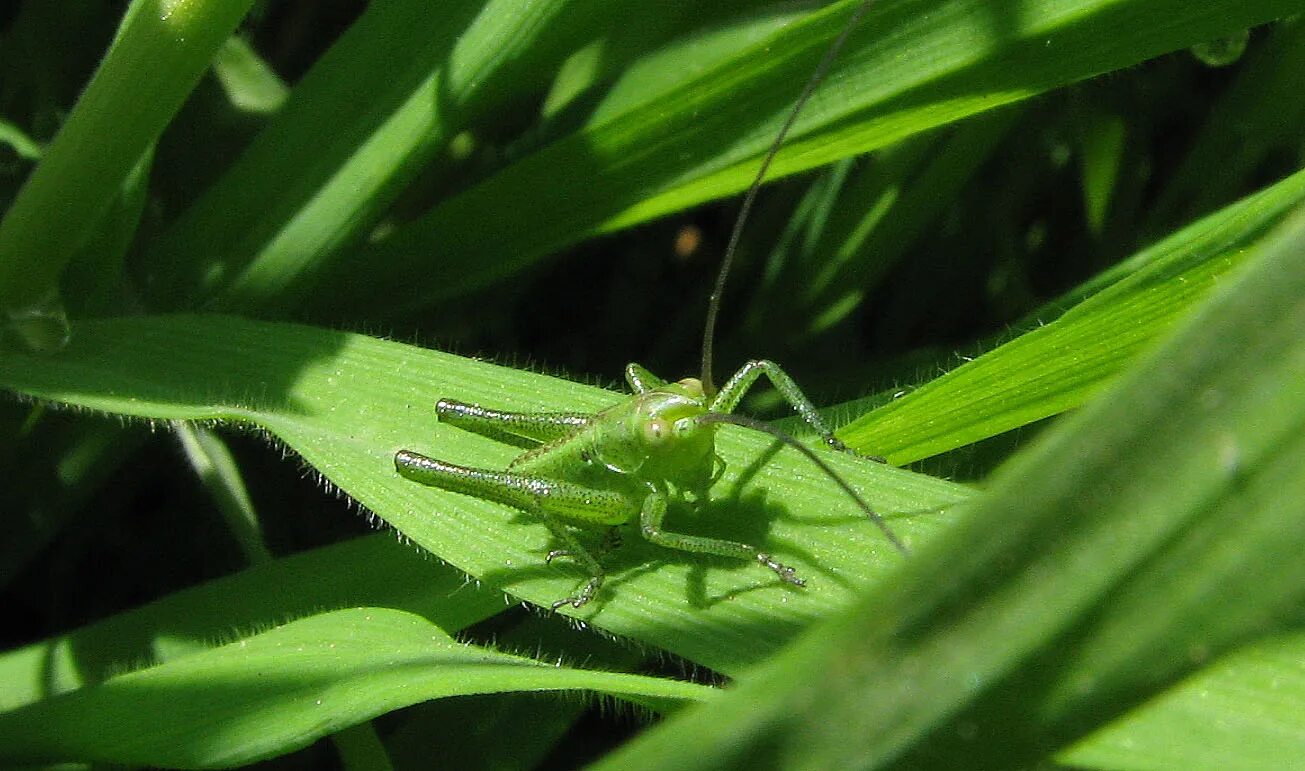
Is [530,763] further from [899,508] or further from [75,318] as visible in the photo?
[75,318]

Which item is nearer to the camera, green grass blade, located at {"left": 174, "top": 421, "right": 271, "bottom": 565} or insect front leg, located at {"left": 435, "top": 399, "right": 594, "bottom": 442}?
insect front leg, located at {"left": 435, "top": 399, "right": 594, "bottom": 442}

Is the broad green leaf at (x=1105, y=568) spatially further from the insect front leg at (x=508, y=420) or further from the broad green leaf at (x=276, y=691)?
the insect front leg at (x=508, y=420)

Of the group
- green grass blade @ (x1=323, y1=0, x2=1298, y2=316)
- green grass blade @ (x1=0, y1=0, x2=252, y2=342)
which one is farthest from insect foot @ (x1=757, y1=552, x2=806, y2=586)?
green grass blade @ (x1=0, y1=0, x2=252, y2=342)

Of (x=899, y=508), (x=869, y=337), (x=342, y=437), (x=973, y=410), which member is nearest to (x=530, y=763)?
(x=342, y=437)

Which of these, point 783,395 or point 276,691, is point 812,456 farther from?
point 276,691

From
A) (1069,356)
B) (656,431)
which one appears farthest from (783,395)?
(1069,356)

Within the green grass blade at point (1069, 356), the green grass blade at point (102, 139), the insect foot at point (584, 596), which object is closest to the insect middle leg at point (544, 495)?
the insect foot at point (584, 596)

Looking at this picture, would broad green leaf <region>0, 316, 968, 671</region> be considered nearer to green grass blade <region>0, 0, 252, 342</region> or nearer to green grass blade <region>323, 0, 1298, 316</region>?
green grass blade <region>0, 0, 252, 342</region>

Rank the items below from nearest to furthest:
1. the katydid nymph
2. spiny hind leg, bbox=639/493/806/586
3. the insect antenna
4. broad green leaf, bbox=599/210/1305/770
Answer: broad green leaf, bbox=599/210/1305/770 → the insect antenna → spiny hind leg, bbox=639/493/806/586 → the katydid nymph
